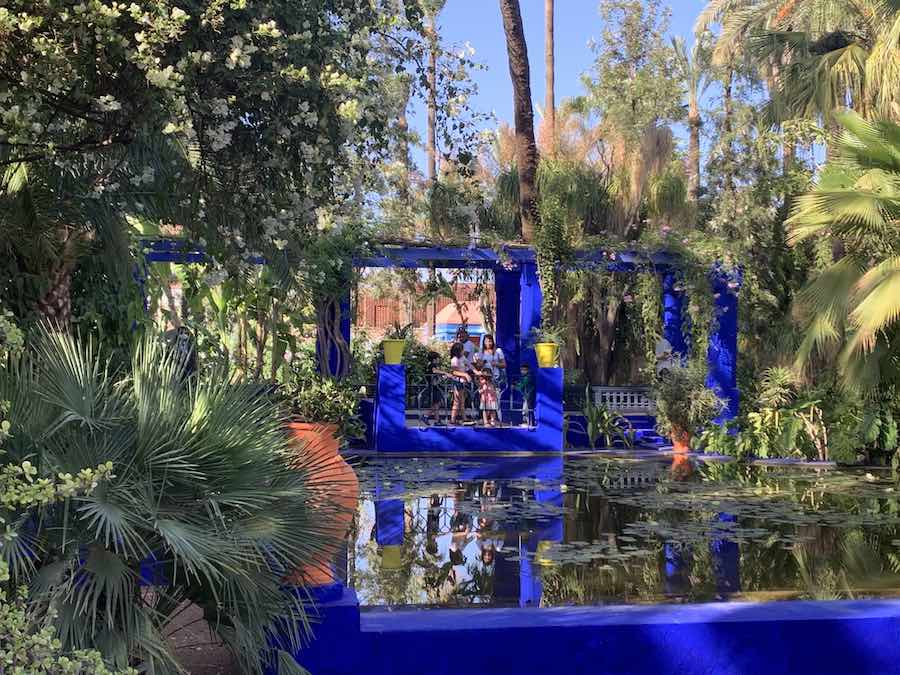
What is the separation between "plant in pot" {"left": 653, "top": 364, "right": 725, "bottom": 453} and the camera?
15.9m

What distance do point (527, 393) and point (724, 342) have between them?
325cm

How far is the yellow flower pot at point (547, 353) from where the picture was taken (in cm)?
1614

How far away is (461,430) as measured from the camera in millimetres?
16047

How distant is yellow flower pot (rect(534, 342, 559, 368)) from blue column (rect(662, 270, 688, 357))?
3023mm

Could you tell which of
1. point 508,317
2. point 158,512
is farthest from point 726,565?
point 508,317

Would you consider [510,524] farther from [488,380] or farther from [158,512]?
[488,380]

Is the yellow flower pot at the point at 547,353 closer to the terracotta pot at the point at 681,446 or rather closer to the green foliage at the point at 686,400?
the green foliage at the point at 686,400

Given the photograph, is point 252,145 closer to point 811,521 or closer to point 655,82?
point 811,521

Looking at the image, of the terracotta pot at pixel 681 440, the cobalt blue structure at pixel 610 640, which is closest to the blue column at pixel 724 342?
the terracotta pot at pixel 681 440

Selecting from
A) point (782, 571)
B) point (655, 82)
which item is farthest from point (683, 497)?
point (655, 82)

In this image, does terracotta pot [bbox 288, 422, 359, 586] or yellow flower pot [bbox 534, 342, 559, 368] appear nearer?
terracotta pot [bbox 288, 422, 359, 586]

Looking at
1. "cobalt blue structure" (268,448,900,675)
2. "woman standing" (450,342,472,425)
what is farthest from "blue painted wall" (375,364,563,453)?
"cobalt blue structure" (268,448,900,675)

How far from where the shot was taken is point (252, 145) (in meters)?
5.59

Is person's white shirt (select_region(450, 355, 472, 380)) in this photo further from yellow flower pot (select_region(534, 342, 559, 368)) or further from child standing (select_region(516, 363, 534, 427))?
yellow flower pot (select_region(534, 342, 559, 368))
